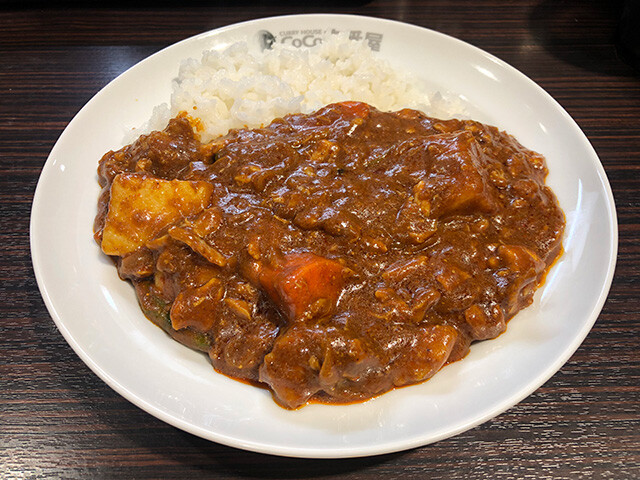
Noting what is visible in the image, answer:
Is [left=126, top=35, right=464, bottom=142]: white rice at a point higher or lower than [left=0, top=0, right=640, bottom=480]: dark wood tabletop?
higher

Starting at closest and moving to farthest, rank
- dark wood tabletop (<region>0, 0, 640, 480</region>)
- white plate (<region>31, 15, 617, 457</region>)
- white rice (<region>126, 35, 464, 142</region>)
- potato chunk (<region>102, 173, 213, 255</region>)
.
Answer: white plate (<region>31, 15, 617, 457</region>) < dark wood tabletop (<region>0, 0, 640, 480</region>) < potato chunk (<region>102, 173, 213, 255</region>) < white rice (<region>126, 35, 464, 142</region>)

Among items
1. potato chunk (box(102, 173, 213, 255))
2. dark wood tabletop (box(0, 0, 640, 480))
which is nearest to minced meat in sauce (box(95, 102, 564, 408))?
potato chunk (box(102, 173, 213, 255))

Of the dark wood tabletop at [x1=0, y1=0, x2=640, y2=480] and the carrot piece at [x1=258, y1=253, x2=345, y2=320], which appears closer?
the carrot piece at [x1=258, y1=253, x2=345, y2=320]

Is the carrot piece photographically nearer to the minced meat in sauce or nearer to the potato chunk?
the minced meat in sauce

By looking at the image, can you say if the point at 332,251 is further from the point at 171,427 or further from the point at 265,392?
the point at 171,427

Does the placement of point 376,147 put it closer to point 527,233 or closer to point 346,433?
point 527,233

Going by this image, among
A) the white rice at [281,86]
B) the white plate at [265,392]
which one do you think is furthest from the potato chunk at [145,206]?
the white rice at [281,86]
